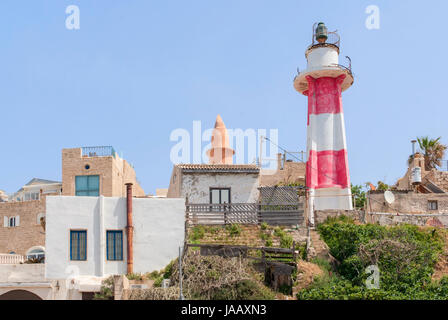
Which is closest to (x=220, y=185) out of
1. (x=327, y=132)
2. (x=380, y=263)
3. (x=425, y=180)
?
(x=327, y=132)

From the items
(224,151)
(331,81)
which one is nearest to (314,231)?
(331,81)

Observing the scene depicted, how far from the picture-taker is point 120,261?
92.4ft

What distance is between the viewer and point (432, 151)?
47906 millimetres

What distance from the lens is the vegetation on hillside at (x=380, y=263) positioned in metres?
24.8

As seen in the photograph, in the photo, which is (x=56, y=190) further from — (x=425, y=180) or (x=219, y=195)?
(x=425, y=180)

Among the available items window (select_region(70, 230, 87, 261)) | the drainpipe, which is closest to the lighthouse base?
the drainpipe

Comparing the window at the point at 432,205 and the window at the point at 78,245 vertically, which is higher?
the window at the point at 432,205

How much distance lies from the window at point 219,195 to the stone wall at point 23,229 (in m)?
20.0

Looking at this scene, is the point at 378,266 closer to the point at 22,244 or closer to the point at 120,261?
the point at 120,261

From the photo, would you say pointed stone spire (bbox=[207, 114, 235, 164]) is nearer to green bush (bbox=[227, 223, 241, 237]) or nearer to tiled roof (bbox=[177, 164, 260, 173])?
tiled roof (bbox=[177, 164, 260, 173])

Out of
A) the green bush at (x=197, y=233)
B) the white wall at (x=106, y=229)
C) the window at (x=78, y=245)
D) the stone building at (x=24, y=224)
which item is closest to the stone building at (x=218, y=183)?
the green bush at (x=197, y=233)

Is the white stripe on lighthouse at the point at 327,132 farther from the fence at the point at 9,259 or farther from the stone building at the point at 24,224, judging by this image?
the stone building at the point at 24,224

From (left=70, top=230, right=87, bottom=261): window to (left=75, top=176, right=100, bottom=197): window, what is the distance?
14.8 meters

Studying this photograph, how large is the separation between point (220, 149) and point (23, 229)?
54.0 feet
